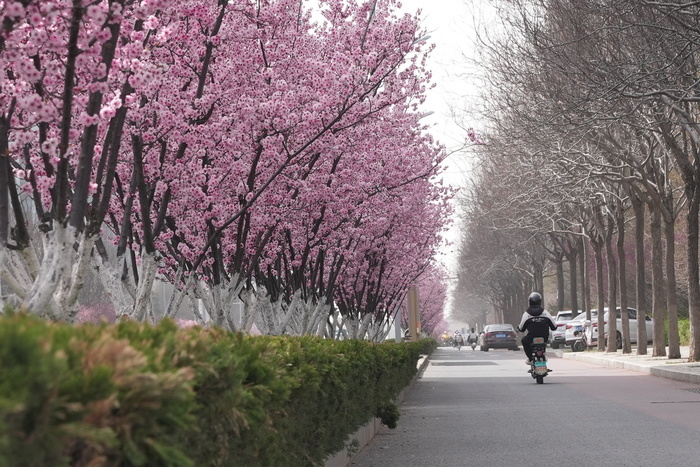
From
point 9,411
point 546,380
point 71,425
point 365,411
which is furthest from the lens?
point 546,380

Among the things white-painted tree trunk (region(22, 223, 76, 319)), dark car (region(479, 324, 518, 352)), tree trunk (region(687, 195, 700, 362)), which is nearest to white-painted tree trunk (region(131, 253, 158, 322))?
white-painted tree trunk (region(22, 223, 76, 319))

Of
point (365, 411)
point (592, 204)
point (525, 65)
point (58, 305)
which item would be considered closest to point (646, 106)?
point (525, 65)

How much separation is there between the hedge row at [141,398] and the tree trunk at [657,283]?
82.3 feet

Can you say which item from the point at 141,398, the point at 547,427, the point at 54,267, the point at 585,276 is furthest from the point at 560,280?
the point at 141,398

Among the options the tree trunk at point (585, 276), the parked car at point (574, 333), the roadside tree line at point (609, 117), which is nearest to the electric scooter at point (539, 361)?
the roadside tree line at point (609, 117)

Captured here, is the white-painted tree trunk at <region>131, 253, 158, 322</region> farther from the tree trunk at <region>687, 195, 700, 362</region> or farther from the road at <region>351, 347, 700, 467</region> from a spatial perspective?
the tree trunk at <region>687, 195, 700, 362</region>

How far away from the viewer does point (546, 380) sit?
26141 millimetres

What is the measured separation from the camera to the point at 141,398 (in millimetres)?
3094

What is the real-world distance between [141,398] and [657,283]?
95.5 ft

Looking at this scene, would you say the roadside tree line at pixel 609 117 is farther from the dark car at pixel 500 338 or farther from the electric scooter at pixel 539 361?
the dark car at pixel 500 338

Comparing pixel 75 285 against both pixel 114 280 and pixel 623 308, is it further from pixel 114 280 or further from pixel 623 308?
pixel 623 308

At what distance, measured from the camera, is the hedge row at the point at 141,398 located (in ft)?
8.75

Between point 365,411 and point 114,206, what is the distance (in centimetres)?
→ 524

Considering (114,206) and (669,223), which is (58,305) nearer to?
(114,206)
